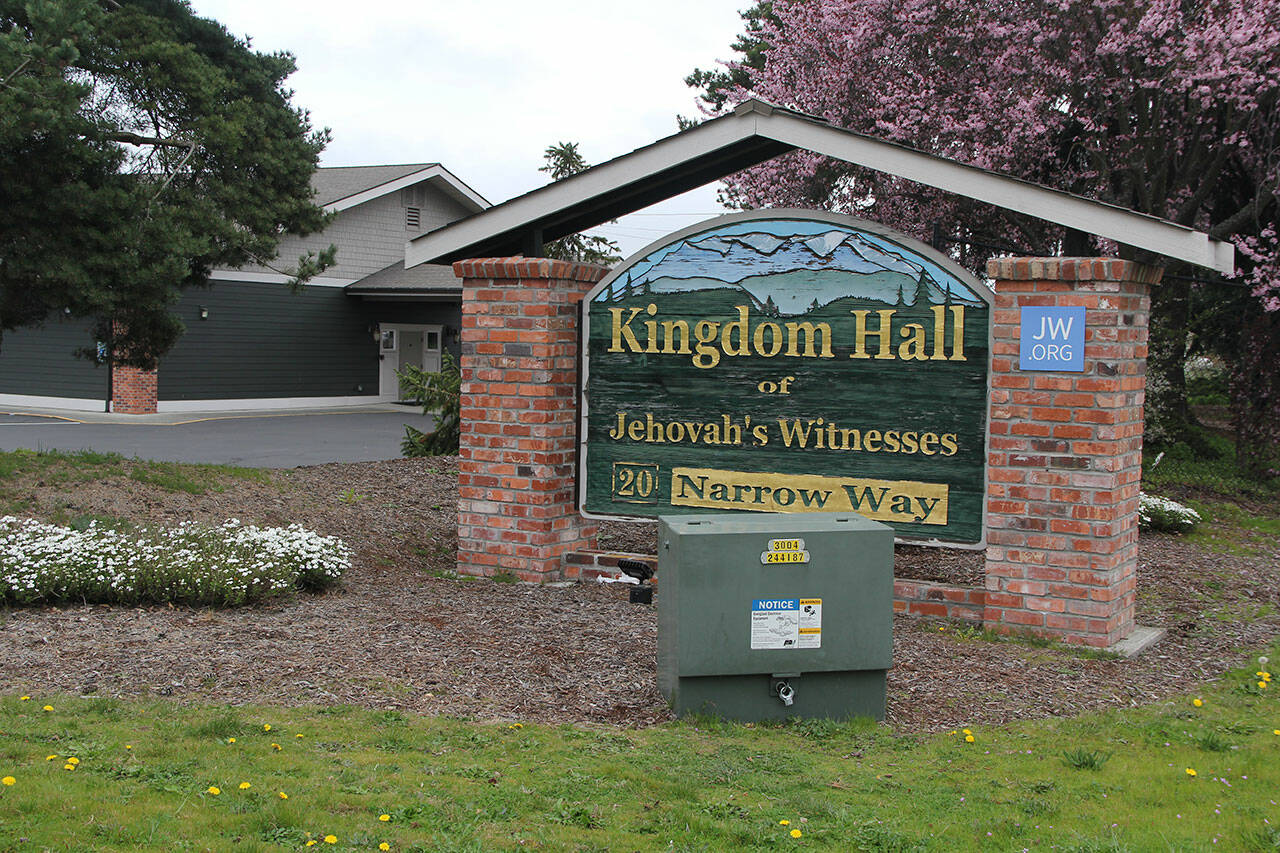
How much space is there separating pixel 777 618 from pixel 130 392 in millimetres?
24338

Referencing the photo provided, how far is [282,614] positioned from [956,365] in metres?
4.57

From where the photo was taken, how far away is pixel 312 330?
30938 millimetres

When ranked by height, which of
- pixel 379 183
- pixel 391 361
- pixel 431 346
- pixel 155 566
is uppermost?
pixel 379 183

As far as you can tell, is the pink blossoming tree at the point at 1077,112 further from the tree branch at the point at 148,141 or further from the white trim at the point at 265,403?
the white trim at the point at 265,403

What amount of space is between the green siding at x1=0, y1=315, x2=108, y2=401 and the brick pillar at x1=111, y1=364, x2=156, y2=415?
1.33 feet

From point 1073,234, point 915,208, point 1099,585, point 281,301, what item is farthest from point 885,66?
point 281,301

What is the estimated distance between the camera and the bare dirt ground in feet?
19.0

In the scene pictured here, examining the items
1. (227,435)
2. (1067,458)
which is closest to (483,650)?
(1067,458)

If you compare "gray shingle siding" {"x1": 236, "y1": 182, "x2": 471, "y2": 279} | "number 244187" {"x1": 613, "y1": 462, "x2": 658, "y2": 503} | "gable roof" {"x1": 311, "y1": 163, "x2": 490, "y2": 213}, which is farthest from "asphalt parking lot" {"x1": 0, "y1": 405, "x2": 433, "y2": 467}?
"number 244187" {"x1": 613, "y1": 462, "x2": 658, "y2": 503}

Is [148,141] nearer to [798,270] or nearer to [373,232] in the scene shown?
[798,270]

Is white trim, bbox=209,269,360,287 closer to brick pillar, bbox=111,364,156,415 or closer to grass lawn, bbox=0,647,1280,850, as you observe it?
brick pillar, bbox=111,364,156,415

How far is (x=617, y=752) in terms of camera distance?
495 cm

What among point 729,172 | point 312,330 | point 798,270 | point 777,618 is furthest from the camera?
point 312,330

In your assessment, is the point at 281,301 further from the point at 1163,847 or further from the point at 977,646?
the point at 1163,847
